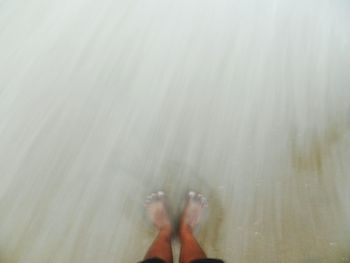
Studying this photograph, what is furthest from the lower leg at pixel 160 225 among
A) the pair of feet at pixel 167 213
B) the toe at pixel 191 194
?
the toe at pixel 191 194

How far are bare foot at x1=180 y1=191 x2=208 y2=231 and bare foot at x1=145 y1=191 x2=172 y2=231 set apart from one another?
0.06m

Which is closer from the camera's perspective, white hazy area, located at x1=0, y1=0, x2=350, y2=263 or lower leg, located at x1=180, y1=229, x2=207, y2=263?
lower leg, located at x1=180, y1=229, x2=207, y2=263

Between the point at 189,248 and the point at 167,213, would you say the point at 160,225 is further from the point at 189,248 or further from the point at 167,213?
the point at 189,248

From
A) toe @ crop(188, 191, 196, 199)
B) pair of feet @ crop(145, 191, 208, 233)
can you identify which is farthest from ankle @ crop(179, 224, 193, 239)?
toe @ crop(188, 191, 196, 199)

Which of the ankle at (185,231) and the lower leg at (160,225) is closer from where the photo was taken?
the lower leg at (160,225)

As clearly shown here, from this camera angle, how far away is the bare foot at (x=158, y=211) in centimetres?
128

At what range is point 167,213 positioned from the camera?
132 centimetres

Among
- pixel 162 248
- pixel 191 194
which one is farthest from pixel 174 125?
pixel 162 248

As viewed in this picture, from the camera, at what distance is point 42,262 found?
1217 millimetres

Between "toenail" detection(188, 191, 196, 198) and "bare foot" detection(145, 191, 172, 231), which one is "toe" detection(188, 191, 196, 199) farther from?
"bare foot" detection(145, 191, 172, 231)

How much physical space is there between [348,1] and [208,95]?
0.98m

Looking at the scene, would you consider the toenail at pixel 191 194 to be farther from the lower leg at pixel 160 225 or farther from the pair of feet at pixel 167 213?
the lower leg at pixel 160 225

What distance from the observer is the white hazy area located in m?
1.27

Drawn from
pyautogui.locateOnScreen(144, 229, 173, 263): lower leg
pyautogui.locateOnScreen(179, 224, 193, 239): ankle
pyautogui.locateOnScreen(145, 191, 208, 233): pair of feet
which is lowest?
pyautogui.locateOnScreen(144, 229, 173, 263): lower leg
